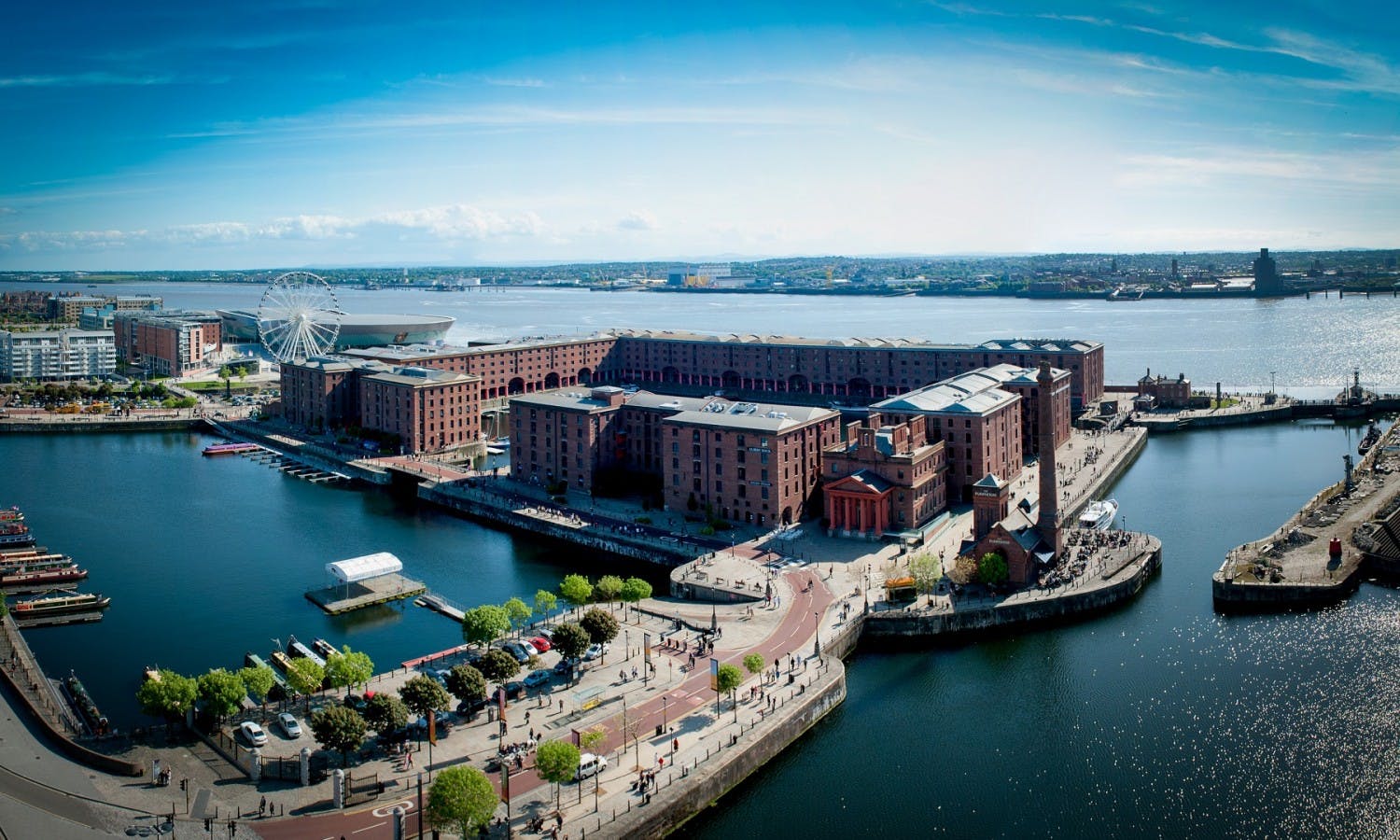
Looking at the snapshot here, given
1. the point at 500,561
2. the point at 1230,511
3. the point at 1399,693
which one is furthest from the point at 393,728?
the point at 1230,511

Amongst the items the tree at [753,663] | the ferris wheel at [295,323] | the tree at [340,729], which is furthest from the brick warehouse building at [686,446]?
the ferris wheel at [295,323]

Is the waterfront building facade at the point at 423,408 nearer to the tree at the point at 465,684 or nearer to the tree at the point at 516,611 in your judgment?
the tree at the point at 516,611

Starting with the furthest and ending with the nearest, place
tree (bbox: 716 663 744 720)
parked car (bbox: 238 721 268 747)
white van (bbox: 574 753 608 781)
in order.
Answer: tree (bbox: 716 663 744 720)
parked car (bbox: 238 721 268 747)
white van (bbox: 574 753 608 781)

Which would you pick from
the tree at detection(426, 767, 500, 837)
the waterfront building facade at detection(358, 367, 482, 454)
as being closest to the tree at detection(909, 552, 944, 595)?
the tree at detection(426, 767, 500, 837)

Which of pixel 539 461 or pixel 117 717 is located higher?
pixel 539 461

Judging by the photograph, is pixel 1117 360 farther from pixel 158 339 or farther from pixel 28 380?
pixel 28 380

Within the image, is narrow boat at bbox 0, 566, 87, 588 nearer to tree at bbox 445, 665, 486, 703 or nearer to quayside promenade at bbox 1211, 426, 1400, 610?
tree at bbox 445, 665, 486, 703

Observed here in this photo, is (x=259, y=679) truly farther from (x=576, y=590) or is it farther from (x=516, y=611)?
(x=576, y=590)
